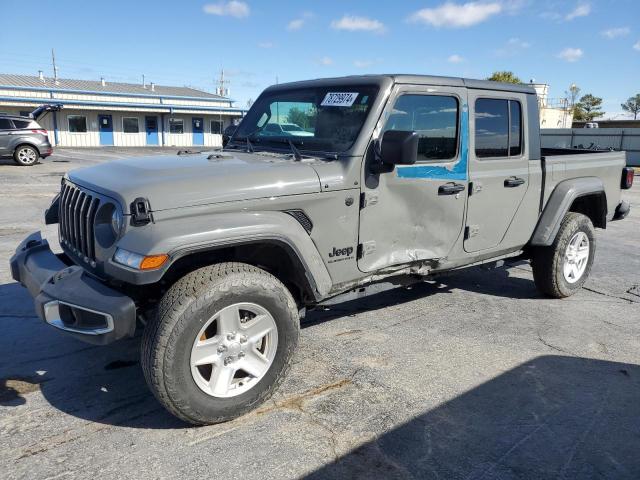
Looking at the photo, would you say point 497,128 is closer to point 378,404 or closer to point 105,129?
point 378,404

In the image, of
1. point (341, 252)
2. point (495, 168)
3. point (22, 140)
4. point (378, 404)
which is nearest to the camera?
point (378, 404)

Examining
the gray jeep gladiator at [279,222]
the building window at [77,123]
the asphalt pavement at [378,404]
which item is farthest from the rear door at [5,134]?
the building window at [77,123]

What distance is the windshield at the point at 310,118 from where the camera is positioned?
3574mm

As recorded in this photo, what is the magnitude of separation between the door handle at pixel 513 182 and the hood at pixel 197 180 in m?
1.99

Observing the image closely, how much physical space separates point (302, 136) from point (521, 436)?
241cm

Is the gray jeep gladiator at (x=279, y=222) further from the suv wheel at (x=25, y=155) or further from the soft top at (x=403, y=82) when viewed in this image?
the suv wheel at (x=25, y=155)

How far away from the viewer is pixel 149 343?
270cm

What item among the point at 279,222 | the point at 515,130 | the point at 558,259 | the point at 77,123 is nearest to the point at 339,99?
the point at 279,222

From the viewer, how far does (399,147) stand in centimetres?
323

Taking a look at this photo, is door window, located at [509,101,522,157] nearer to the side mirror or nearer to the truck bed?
the truck bed

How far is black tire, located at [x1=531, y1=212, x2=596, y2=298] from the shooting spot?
4980 mm

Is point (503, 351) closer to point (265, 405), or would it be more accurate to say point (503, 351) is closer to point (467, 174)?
point (467, 174)

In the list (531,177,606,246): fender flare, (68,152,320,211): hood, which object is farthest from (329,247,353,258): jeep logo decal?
(531,177,606,246): fender flare

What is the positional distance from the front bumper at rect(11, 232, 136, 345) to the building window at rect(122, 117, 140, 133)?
119ft
